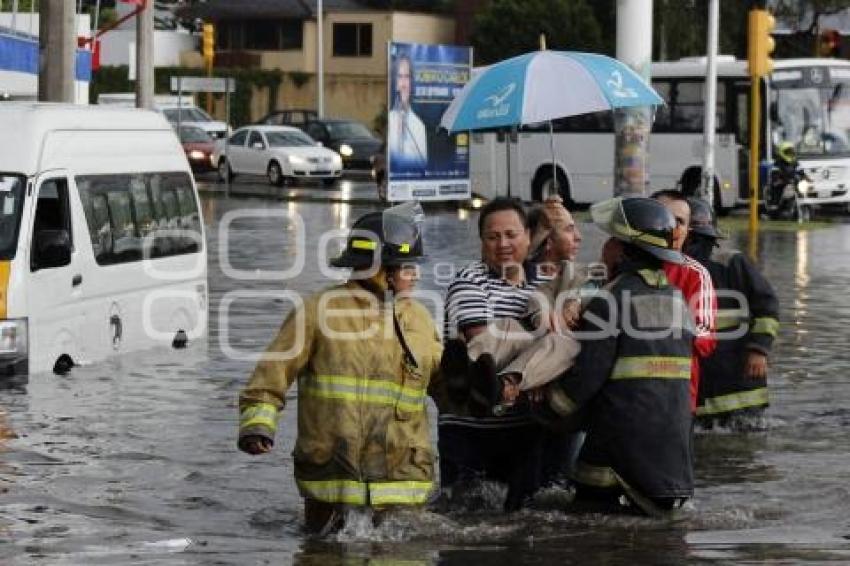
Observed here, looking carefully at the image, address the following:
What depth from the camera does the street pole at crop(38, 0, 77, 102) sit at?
949 inches

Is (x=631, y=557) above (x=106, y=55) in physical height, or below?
below

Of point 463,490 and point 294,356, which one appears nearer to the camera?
point 294,356

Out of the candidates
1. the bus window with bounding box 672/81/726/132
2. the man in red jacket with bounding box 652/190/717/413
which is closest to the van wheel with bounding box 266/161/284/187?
the bus window with bounding box 672/81/726/132

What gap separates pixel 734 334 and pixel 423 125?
2917 cm

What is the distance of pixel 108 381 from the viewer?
16.2 m

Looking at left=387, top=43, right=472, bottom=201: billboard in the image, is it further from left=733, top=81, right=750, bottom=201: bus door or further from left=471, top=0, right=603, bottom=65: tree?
left=471, top=0, right=603, bottom=65: tree

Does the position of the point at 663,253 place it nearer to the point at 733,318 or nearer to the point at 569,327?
the point at 569,327

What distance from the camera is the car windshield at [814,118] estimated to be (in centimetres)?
4094

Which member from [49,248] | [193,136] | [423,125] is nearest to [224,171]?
[193,136]

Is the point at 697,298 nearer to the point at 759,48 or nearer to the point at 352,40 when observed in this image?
the point at 759,48

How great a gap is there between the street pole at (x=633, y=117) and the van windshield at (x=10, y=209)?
24.6ft

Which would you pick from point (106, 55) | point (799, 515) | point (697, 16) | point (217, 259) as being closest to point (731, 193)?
point (217, 259)

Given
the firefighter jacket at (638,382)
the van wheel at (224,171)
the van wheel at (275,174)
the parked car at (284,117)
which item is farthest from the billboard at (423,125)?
the firefighter jacket at (638,382)

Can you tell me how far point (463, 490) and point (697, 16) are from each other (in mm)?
56329
